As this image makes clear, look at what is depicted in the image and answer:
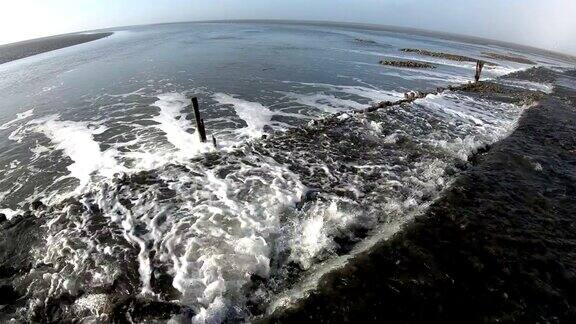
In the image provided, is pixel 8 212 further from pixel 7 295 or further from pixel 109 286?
pixel 109 286

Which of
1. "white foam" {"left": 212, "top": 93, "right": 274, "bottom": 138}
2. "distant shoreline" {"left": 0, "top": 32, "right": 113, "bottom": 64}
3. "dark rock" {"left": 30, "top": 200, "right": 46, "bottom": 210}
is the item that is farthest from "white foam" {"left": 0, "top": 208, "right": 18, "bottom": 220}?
"distant shoreline" {"left": 0, "top": 32, "right": 113, "bottom": 64}

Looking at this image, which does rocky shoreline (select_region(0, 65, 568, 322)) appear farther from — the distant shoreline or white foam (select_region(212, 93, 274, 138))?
the distant shoreline

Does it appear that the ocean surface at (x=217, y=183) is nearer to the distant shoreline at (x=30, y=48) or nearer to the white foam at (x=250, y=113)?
the white foam at (x=250, y=113)

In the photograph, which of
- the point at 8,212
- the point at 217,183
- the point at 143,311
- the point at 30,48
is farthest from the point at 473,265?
the point at 30,48

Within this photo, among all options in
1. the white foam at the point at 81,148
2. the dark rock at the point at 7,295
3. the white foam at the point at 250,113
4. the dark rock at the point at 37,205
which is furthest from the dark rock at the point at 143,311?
the white foam at the point at 250,113

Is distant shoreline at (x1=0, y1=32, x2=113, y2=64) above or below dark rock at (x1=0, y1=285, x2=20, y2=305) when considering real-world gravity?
above

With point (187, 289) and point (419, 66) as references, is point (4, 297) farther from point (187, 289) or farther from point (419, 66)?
point (419, 66)
